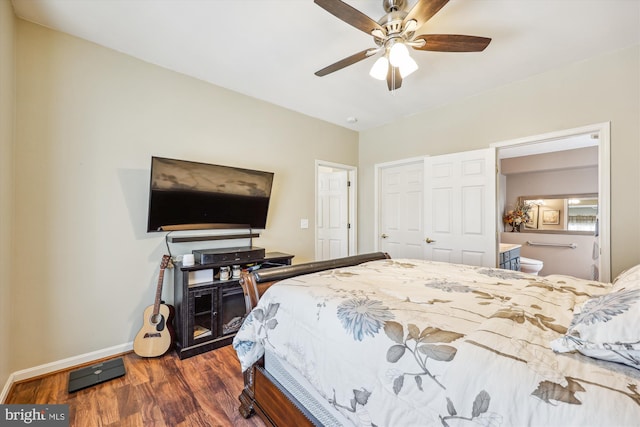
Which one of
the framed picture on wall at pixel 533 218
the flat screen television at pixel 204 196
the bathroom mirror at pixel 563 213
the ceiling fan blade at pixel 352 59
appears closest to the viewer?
the ceiling fan blade at pixel 352 59

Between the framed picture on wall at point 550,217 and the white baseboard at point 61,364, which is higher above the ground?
the framed picture on wall at point 550,217

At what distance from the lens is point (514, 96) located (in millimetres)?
2896

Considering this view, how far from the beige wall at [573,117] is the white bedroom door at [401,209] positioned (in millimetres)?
362

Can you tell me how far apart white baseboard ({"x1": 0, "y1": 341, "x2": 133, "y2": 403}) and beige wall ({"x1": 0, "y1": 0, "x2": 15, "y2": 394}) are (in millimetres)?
86

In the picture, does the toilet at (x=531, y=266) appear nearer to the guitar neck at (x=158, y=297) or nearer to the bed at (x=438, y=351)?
the bed at (x=438, y=351)

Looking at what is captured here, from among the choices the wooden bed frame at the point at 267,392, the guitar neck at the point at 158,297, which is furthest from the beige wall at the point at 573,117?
the guitar neck at the point at 158,297

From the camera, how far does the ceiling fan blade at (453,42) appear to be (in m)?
1.75

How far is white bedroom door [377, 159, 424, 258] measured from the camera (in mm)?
3836

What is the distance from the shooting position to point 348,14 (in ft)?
5.12

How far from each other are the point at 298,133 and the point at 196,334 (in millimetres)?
2704

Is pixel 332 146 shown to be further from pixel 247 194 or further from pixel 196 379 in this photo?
pixel 196 379

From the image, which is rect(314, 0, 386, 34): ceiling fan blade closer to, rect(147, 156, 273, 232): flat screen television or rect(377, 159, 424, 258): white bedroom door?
rect(147, 156, 273, 232): flat screen television

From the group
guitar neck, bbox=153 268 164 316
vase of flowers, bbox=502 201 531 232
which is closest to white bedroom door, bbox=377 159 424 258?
vase of flowers, bbox=502 201 531 232

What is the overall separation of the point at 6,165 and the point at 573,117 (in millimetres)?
4668
